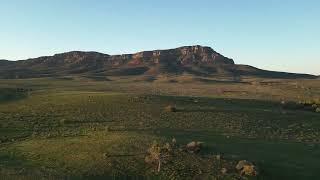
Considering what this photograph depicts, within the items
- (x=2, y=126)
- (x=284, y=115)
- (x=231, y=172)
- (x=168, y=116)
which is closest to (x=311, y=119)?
(x=284, y=115)

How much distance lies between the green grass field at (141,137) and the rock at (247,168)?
392mm

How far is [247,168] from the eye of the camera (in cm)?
3198

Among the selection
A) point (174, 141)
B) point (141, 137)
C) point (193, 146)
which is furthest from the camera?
point (141, 137)

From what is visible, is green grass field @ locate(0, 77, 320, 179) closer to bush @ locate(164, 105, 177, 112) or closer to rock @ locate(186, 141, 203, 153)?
rock @ locate(186, 141, 203, 153)

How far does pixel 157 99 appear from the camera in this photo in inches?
2621

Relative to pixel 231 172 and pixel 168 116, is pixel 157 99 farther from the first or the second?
pixel 231 172

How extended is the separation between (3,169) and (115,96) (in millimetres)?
35833

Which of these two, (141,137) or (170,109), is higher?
(170,109)

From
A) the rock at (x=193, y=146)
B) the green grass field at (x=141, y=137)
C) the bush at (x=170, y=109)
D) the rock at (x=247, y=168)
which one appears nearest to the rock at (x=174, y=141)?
the green grass field at (x=141, y=137)

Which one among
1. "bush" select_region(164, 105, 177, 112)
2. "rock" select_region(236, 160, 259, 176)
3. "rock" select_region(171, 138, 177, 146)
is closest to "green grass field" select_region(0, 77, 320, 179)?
"rock" select_region(236, 160, 259, 176)

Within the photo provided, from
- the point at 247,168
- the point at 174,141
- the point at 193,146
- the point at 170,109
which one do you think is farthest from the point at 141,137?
the point at 170,109

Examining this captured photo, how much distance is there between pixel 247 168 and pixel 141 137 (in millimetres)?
11072

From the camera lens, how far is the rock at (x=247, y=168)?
104 ft

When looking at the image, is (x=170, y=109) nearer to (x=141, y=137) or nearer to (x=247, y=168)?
(x=141, y=137)
